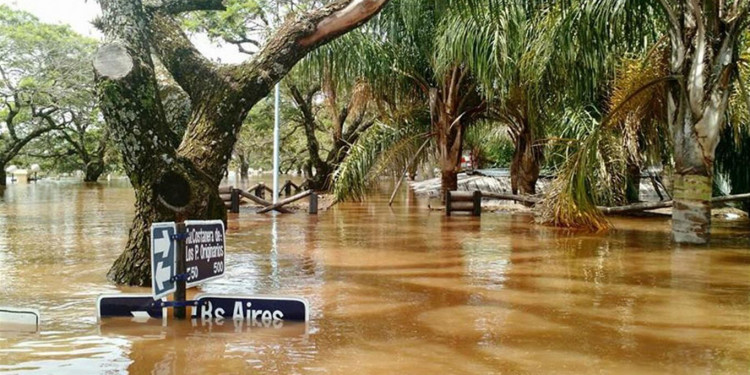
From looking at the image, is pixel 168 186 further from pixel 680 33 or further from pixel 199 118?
A: pixel 680 33

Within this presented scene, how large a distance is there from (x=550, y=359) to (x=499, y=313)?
1484 millimetres

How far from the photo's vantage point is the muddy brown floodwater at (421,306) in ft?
15.2

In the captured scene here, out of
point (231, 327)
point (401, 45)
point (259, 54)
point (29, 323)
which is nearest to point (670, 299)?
point (231, 327)

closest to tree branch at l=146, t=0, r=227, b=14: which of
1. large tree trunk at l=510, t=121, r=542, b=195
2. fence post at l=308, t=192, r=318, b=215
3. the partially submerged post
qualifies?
fence post at l=308, t=192, r=318, b=215

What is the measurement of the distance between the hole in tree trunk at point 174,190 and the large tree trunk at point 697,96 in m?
8.13

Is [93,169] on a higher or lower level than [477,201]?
higher

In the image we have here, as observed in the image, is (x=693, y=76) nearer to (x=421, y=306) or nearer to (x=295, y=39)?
(x=295, y=39)

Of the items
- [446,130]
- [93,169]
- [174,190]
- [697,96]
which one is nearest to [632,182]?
[446,130]

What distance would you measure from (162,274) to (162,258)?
0.41 ft

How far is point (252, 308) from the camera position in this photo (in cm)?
572

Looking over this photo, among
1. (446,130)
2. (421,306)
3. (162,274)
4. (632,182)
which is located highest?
(446,130)

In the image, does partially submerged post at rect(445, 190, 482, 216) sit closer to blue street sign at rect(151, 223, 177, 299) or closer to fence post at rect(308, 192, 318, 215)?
fence post at rect(308, 192, 318, 215)

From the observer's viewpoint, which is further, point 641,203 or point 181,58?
point 641,203

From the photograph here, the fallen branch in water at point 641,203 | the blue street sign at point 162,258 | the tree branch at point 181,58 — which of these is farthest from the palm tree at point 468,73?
the blue street sign at point 162,258
